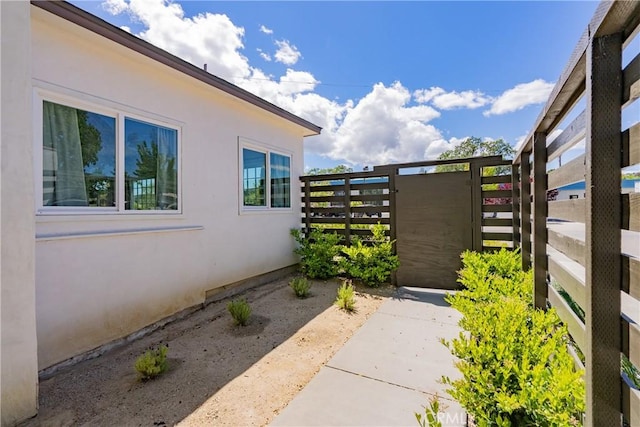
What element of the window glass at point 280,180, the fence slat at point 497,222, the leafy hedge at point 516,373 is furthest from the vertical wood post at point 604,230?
the window glass at point 280,180

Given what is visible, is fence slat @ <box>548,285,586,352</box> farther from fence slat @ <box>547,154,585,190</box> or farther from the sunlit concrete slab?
the sunlit concrete slab

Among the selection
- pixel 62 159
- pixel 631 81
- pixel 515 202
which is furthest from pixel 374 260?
pixel 62 159

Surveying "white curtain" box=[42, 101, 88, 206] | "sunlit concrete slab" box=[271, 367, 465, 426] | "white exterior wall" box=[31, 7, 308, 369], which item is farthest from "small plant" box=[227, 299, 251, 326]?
"white curtain" box=[42, 101, 88, 206]

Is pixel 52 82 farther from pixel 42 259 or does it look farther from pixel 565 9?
pixel 565 9

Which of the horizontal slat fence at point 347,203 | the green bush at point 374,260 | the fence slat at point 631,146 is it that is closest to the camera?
the fence slat at point 631,146

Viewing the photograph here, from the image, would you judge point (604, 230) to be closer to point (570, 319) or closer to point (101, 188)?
point (570, 319)

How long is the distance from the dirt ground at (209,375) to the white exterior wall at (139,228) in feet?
1.33

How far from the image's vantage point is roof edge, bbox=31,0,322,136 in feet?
8.46

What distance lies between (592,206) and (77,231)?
4.02 meters

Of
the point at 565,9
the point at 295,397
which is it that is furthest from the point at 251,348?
the point at 565,9

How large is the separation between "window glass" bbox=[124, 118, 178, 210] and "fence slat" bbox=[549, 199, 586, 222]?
4.22 m

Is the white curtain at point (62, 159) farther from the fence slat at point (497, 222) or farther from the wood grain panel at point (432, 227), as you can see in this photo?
the fence slat at point (497, 222)

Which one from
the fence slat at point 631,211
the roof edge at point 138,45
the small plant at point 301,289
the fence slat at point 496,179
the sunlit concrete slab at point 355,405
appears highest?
the roof edge at point 138,45

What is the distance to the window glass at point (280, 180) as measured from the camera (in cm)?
598
